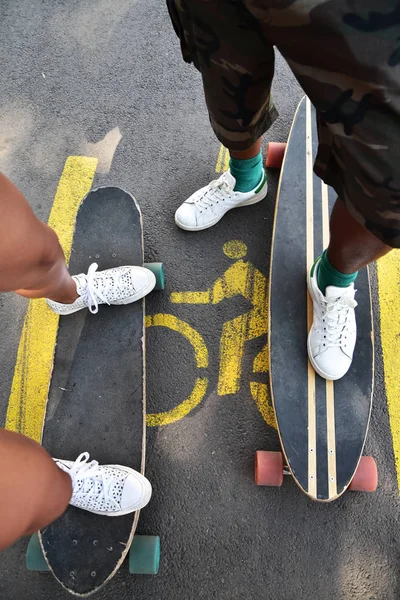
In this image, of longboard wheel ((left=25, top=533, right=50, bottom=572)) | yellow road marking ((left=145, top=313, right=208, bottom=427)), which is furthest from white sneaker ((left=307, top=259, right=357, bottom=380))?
longboard wheel ((left=25, top=533, right=50, bottom=572))

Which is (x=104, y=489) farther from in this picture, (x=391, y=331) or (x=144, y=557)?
(x=391, y=331)

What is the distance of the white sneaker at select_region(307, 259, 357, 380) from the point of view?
1534 mm

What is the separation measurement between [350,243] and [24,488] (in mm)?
1102

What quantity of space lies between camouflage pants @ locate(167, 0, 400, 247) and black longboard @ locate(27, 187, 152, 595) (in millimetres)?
938

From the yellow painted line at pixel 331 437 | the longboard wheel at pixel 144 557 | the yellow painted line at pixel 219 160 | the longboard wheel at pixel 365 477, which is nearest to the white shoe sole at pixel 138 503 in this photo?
the longboard wheel at pixel 144 557

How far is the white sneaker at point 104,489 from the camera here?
144 cm

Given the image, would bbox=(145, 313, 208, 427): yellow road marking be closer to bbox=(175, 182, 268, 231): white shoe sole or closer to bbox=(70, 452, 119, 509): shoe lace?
bbox=(70, 452, 119, 509): shoe lace

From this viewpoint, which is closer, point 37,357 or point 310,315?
point 310,315

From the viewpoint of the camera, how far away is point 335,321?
Result: 5.10ft

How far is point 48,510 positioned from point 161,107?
78.9 inches

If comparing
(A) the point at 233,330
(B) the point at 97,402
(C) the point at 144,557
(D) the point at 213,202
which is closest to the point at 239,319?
(A) the point at 233,330

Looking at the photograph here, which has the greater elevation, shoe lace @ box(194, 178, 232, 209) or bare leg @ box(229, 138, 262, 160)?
bare leg @ box(229, 138, 262, 160)

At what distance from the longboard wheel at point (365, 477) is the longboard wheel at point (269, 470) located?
10.1 inches

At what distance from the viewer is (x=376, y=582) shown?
1494 millimetres
